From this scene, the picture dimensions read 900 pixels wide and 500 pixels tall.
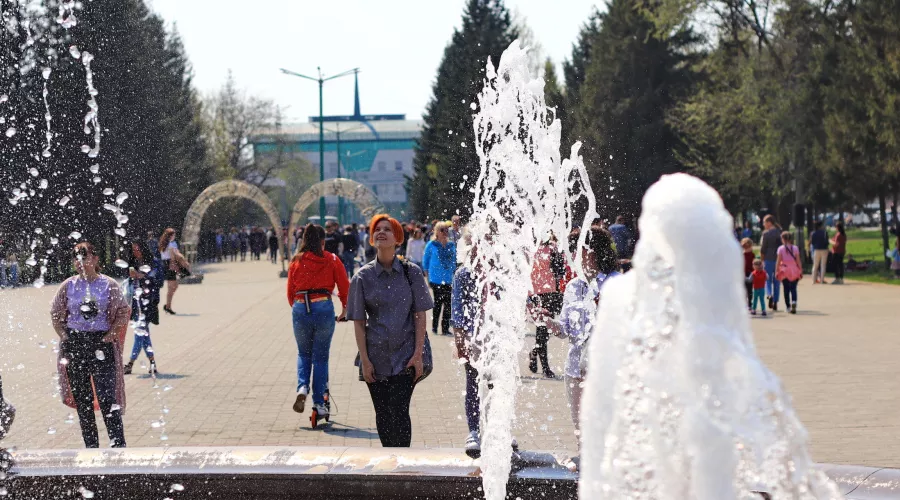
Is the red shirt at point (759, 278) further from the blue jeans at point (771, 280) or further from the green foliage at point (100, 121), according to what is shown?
the green foliage at point (100, 121)

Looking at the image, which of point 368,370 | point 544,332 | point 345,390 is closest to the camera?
point 368,370

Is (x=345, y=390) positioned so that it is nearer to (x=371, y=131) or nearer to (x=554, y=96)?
(x=554, y=96)

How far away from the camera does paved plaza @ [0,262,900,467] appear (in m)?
8.32

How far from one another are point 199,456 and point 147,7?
44515 millimetres

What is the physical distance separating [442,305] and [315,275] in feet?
27.8

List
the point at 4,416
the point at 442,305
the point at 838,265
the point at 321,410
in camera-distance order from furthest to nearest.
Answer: the point at 838,265
the point at 442,305
the point at 321,410
the point at 4,416

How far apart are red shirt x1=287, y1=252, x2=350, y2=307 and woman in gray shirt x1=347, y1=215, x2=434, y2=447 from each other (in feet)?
7.66

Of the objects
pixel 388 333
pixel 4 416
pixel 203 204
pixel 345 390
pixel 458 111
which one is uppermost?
pixel 458 111

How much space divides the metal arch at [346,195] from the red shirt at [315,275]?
34050 millimetres

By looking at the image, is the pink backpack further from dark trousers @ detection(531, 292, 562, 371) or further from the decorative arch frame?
the decorative arch frame

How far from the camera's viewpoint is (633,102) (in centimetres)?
4881

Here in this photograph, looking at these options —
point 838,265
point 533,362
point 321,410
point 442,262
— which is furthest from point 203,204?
point 321,410

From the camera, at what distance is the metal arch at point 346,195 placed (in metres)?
43.9

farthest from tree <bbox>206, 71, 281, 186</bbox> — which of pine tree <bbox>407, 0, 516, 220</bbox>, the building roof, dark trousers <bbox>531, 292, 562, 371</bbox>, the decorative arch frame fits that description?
the building roof
